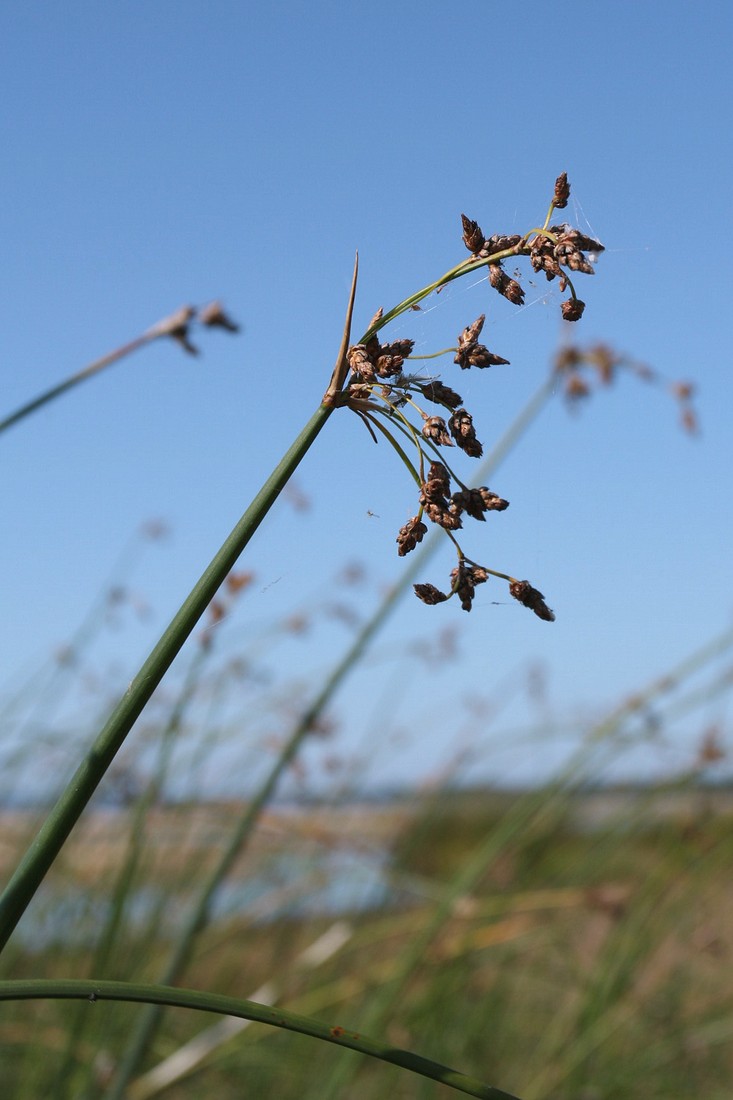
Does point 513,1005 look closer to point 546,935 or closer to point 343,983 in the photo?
point 546,935

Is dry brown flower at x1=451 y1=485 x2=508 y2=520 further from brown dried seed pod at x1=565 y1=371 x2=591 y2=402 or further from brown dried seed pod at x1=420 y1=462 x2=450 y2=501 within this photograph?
brown dried seed pod at x1=565 y1=371 x2=591 y2=402

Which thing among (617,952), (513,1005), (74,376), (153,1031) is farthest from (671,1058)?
(74,376)

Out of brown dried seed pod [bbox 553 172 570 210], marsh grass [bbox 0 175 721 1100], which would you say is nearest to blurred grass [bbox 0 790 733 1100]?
marsh grass [bbox 0 175 721 1100]

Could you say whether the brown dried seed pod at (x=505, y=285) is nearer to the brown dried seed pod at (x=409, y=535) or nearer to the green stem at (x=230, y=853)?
the brown dried seed pod at (x=409, y=535)

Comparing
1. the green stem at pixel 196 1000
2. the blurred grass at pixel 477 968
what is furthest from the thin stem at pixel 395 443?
the blurred grass at pixel 477 968

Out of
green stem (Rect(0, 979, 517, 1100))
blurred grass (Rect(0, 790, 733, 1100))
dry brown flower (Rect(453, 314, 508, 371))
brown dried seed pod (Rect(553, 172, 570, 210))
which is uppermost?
blurred grass (Rect(0, 790, 733, 1100))
